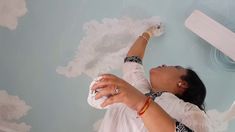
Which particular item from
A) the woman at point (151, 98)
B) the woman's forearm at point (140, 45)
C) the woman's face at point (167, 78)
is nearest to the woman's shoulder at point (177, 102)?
the woman at point (151, 98)

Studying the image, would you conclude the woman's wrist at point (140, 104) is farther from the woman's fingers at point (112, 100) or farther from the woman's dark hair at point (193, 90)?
the woman's dark hair at point (193, 90)

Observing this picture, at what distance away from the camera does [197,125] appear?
115 centimetres

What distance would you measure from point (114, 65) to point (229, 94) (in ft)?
1.79

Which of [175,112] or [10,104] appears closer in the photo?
[175,112]

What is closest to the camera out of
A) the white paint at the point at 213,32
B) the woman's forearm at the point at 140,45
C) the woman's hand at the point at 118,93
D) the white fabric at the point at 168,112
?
the woman's hand at the point at 118,93

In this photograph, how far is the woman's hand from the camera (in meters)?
0.97

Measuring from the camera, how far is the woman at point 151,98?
972mm

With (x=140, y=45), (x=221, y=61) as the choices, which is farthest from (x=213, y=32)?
(x=140, y=45)

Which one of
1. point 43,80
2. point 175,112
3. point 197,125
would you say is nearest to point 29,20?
point 43,80

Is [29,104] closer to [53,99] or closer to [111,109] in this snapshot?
[53,99]

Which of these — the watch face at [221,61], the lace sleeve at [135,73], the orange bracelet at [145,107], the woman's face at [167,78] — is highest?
the lace sleeve at [135,73]

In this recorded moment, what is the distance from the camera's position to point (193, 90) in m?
1.51

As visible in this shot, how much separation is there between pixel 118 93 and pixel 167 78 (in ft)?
1.93

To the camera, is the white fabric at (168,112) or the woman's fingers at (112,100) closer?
the woman's fingers at (112,100)
